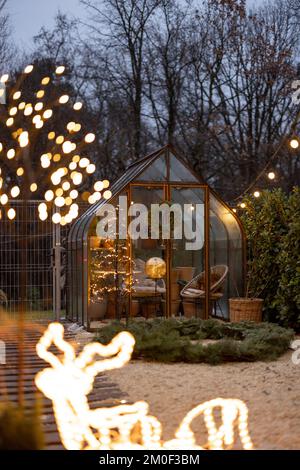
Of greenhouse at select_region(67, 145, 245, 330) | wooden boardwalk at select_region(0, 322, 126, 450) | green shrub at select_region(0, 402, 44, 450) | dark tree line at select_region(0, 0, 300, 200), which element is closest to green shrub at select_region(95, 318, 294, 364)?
wooden boardwalk at select_region(0, 322, 126, 450)

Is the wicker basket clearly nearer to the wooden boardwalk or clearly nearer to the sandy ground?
the sandy ground

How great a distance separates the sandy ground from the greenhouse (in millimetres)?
3186

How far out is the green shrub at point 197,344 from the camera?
6.91 metres

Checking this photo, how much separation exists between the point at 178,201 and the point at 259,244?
5.00 feet

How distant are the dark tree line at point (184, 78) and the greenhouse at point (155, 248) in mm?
7475

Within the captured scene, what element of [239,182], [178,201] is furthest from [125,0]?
[178,201]

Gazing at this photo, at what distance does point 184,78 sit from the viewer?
1848cm

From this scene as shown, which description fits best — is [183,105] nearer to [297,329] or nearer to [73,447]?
[297,329]

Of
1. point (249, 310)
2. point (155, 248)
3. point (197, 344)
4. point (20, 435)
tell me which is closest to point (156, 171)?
point (155, 248)

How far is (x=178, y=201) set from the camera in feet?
35.5

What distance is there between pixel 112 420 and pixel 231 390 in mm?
1535

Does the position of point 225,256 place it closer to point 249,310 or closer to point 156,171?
point 249,310

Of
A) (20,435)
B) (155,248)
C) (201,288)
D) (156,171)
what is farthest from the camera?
(155,248)

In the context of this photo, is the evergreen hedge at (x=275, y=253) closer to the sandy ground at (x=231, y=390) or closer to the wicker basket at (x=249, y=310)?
the wicker basket at (x=249, y=310)
